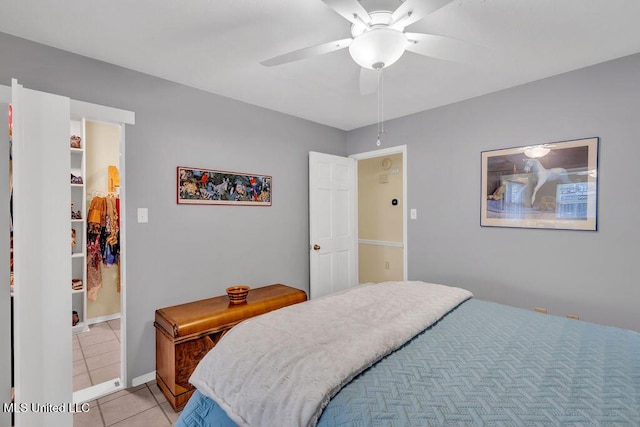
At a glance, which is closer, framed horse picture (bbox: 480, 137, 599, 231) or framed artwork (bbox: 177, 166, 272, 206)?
framed horse picture (bbox: 480, 137, 599, 231)

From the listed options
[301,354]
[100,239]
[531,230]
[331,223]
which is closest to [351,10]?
[301,354]

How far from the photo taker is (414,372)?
3.67ft

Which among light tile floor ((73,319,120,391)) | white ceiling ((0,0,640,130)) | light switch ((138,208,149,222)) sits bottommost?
light tile floor ((73,319,120,391))

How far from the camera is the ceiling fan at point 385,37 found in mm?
1218

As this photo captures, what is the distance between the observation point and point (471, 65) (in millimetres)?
2199

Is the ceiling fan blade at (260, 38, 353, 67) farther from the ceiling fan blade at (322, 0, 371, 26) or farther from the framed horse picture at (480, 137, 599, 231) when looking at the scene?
the framed horse picture at (480, 137, 599, 231)

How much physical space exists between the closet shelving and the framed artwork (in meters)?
1.58

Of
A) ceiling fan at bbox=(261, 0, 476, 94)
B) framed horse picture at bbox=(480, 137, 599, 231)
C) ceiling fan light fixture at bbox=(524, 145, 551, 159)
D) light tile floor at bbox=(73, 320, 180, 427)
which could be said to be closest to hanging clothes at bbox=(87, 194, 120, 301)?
light tile floor at bbox=(73, 320, 180, 427)

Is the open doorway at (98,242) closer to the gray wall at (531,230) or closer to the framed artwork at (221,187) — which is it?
the framed artwork at (221,187)

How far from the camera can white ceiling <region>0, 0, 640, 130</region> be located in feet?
5.14

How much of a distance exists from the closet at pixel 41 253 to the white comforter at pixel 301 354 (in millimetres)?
811

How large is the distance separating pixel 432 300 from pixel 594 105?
1.96 metres

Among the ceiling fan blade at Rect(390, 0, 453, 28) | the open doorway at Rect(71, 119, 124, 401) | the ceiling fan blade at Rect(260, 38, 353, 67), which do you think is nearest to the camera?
the ceiling fan blade at Rect(390, 0, 453, 28)

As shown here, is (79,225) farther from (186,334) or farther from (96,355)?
(186,334)
